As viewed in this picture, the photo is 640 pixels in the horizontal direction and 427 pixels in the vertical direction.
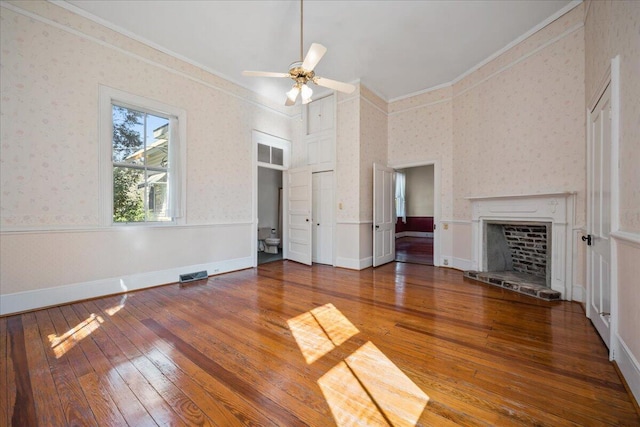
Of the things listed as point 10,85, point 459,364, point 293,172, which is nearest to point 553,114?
point 459,364

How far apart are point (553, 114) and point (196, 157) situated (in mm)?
5241

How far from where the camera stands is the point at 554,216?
3.40 meters

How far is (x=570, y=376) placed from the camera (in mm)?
1715

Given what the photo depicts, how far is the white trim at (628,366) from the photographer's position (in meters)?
1.48

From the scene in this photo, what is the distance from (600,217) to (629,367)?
132 cm

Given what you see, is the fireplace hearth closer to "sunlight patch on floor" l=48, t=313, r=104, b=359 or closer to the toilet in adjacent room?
the toilet in adjacent room

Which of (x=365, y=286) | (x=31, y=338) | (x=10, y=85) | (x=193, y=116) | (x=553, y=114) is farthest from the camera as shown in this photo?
(x=193, y=116)

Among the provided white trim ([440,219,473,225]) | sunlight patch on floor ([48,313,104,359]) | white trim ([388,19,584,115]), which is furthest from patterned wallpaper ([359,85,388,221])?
sunlight patch on floor ([48,313,104,359])

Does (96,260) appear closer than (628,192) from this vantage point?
No

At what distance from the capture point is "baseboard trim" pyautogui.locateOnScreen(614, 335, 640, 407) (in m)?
1.48

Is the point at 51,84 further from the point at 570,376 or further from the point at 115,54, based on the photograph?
the point at 570,376

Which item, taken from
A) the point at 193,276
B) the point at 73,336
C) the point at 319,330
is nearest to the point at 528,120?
the point at 319,330

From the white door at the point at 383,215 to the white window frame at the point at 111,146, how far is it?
3.40m

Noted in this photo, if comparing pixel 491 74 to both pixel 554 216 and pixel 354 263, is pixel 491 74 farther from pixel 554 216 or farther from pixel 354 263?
pixel 354 263
